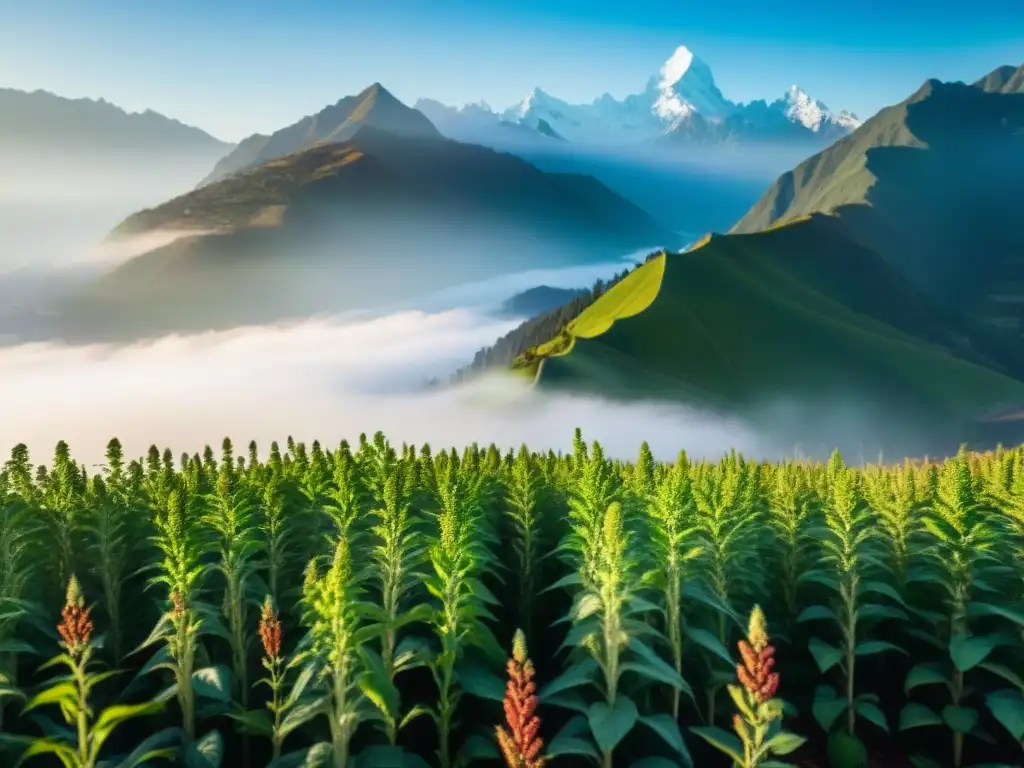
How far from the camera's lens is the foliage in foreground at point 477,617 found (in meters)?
8.15

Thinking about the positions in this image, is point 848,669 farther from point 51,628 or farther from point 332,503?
point 51,628

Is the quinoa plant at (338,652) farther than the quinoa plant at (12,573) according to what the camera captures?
No

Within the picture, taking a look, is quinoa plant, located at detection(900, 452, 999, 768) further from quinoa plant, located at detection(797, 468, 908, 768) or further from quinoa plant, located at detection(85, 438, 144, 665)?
quinoa plant, located at detection(85, 438, 144, 665)

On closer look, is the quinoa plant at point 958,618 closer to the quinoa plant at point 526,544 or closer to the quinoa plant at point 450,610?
the quinoa plant at point 526,544

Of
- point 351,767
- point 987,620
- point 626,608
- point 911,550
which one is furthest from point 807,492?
point 351,767

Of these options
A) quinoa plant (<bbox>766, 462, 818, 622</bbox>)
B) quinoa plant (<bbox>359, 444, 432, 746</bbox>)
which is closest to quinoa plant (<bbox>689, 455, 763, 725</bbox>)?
quinoa plant (<bbox>766, 462, 818, 622</bbox>)

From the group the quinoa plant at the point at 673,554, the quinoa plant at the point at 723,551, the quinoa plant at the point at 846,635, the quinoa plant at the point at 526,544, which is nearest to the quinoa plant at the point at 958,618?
the quinoa plant at the point at 846,635

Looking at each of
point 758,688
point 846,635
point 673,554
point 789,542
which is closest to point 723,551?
point 673,554

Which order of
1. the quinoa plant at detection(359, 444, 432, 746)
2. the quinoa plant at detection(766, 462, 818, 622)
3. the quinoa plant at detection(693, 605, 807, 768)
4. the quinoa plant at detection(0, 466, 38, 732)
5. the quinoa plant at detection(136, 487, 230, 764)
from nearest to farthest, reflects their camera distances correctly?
the quinoa plant at detection(693, 605, 807, 768) → the quinoa plant at detection(359, 444, 432, 746) → the quinoa plant at detection(136, 487, 230, 764) → the quinoa plant at detection(0, 466, 38, 732) → the quinoa plant at detection(766, 462, 818, 622)

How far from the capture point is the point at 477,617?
1198 cm

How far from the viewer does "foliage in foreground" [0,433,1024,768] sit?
26.7ft

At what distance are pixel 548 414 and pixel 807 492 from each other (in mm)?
140643

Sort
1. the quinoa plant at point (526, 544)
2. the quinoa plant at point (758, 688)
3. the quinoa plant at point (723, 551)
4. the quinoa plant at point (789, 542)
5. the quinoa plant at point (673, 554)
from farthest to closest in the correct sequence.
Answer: the quinoa plant at point (526, 544) < the quinoa plant at point (789, 542) < the quinoa plant at point (723, 551) < the quinoa plant at point (673, 554) < the quinoa plant at point (758, 688)

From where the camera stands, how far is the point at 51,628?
1103cm
